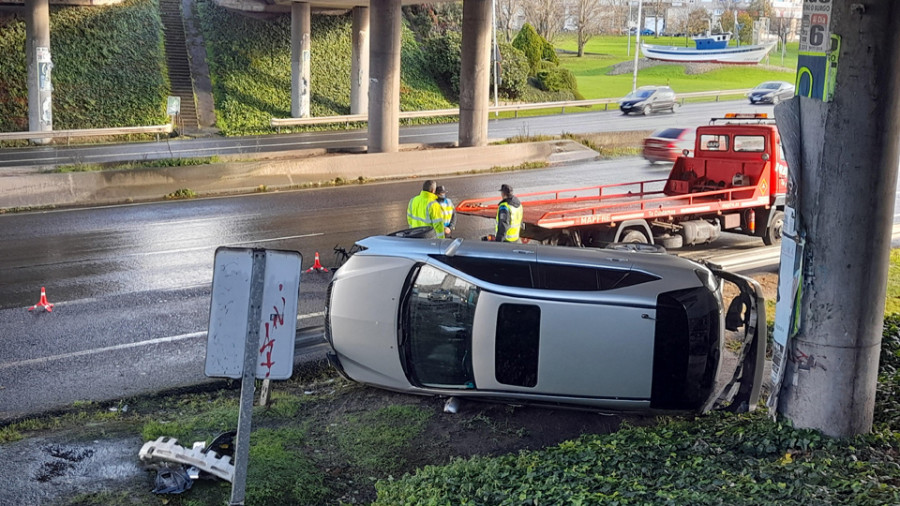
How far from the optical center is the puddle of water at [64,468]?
7.33 meters

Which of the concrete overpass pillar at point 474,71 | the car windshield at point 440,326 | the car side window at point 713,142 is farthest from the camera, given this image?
the concrete overpass pillar at point 474,71

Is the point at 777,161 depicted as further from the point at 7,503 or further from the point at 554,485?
the point at 7,503

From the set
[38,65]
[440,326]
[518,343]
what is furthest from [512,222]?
[38,65]

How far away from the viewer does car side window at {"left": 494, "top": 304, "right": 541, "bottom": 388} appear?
8.52 metres

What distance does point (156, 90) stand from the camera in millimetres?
38781

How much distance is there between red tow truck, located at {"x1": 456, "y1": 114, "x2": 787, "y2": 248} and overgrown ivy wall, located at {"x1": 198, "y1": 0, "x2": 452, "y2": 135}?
2386 centimetres

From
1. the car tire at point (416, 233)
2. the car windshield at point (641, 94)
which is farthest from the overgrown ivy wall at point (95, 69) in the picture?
the car tire at point (416, 233)

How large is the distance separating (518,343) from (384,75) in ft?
66.3

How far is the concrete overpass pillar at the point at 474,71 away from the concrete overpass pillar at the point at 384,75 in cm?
306

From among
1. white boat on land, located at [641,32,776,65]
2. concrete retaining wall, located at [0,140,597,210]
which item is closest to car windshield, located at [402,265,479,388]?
concrete retaining wall, located at [0,140,597,210]

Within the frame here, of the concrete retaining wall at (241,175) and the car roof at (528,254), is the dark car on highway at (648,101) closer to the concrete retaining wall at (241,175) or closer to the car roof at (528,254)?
the concrete retaining wall at (241,175)

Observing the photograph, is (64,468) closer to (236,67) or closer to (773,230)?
(773,230)

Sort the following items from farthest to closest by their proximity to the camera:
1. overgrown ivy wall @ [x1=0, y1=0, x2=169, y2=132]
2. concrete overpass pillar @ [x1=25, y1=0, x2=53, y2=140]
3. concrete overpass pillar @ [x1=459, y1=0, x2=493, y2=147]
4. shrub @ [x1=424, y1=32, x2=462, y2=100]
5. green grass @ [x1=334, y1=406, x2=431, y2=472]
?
shrub @ [x1=424, y1=32, x2=462, y2=100] < overgrown ivy wall @ [x1=0, y1=0, x2=169, y2=132] < concrete overpass pillar @ [x1=25, y1=0, x2=53, y2=140] < concrete overpass pillar @ [x1=459, y1=0, x2=493, y2=147] < green grass @ [x1=334, y1=406, x2=431, y2=472]

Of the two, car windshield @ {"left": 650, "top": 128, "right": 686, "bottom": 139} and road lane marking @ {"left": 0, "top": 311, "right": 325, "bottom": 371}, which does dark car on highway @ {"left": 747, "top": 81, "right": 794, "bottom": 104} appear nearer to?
car windshield @ {"left": 650, "top": 128, "right": 686, "bottom": 139}
